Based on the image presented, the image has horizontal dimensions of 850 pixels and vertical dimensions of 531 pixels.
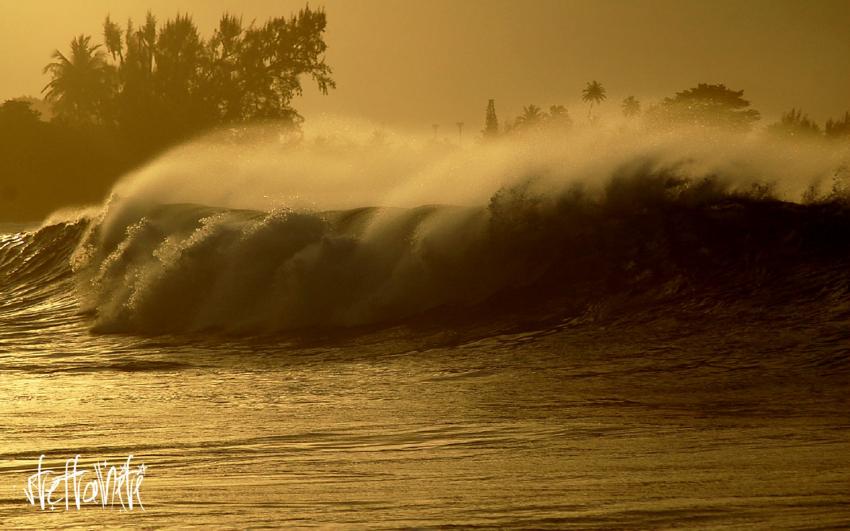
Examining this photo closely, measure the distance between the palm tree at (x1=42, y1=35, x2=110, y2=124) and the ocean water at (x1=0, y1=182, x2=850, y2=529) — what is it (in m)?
61.6

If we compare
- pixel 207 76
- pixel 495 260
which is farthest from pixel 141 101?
pixel 495 260

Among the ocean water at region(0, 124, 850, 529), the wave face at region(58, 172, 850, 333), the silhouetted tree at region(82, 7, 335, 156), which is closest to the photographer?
the ocean water at region(0, 124, 850, 529)

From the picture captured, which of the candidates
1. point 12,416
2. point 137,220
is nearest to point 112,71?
point 137,220

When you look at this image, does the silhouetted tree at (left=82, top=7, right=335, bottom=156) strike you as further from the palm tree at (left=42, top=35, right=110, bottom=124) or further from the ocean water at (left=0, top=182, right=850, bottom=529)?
the ocean water at (left=0, top=182, right=850, bottom=529)

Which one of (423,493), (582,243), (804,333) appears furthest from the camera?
(582,243)

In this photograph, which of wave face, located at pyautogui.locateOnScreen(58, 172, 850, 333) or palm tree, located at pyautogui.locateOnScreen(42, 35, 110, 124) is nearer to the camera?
wave face, located at pyautogui.locateOnScreen(58, 172, 850, 333)

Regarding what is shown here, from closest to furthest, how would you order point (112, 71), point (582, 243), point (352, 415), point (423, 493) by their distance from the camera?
1. point (423, 493)
2. point (352, 415)
3. point (582, 243)
4. point (112, 71)

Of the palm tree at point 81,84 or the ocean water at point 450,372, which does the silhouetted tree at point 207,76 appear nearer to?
the palm tree at point 81,84

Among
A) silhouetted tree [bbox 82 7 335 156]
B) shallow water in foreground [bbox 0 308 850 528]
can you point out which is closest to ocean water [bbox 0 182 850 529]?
shallow water in foreground [bbox 0 308 850 528]

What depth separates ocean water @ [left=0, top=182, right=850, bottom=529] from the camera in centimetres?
674

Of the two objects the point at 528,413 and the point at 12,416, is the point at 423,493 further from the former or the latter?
the point at 12,416

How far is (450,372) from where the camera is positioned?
11742 mm

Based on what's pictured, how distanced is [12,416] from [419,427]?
340 centimetres

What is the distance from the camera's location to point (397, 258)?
15.9 m
